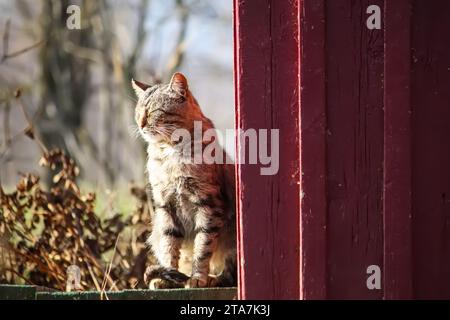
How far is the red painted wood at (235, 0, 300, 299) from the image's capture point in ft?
11.6

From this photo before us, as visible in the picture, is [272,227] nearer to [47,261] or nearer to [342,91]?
[342,91]

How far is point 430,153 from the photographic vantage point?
3.52 metres

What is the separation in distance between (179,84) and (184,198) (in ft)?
2.14

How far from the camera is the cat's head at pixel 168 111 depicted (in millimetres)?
4496

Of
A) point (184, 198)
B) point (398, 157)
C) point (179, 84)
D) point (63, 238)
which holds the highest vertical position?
point (179, 84)

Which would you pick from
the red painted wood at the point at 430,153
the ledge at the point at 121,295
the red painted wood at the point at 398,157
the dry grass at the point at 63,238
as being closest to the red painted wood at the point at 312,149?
the red painted wood at the point at 398,157

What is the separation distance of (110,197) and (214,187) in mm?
1570

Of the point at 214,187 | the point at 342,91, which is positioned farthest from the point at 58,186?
the point at 342,91

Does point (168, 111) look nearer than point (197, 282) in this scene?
No

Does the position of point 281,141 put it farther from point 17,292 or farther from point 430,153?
point 17,292

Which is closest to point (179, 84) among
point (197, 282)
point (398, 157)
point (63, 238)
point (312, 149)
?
point (197, 282)

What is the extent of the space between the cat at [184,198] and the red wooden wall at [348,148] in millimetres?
790

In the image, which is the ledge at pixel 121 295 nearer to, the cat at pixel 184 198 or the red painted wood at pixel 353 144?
the cat at pixel 184 198

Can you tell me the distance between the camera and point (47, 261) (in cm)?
489
